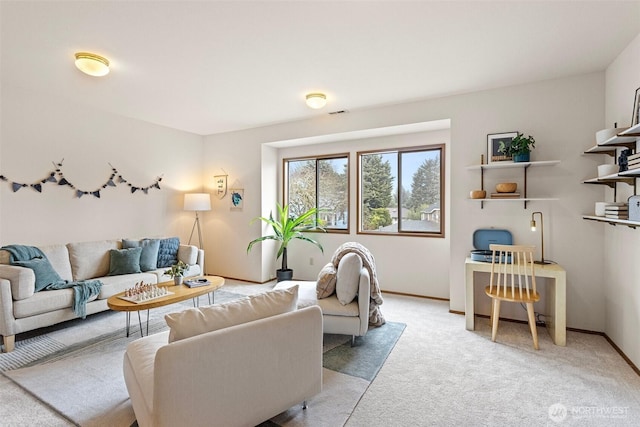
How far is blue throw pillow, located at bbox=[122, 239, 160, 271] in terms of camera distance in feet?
13.8

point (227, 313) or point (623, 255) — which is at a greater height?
point (623, 255)

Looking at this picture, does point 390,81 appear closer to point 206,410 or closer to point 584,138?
point 584,138

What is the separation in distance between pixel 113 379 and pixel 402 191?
3.94 metres

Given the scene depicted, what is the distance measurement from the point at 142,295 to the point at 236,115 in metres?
2.80

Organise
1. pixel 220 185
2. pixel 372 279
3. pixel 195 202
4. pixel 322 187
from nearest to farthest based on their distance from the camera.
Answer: pixel 372 279 → pixel 195 202 → pixel 322 187 → pixel 220 185

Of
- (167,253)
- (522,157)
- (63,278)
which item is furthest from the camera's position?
(167,253)

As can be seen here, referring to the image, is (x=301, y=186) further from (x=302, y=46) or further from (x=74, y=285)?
(x=74, y=285)

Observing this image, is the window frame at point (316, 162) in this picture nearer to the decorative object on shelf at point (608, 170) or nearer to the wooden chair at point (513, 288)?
the wooden chair at point (513, 288)

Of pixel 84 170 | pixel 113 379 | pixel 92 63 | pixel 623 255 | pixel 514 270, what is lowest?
pixel 113 379

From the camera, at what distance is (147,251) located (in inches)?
168

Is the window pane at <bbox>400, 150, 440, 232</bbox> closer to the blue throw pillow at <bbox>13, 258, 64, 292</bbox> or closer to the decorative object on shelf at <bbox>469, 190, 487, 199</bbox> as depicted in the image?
the decorative object on shelf at <bbox>469, 190, 487, 199</bbox>

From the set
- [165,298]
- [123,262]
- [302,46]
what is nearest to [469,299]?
[302,46]

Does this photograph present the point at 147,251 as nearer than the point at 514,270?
No

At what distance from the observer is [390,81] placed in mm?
3346
